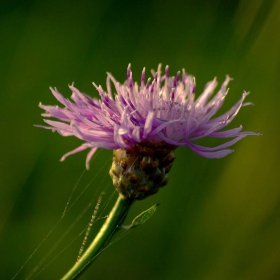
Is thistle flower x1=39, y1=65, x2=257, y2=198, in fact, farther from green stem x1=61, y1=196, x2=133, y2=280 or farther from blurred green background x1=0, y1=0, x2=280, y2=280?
blurred green background x1=0, y1=0, x2=280, y2=280

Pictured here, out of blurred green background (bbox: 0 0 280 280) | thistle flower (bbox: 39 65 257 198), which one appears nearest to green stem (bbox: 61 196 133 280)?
thistle flower (bbox: 39 65 257 198)

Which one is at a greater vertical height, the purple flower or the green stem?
the purple flower

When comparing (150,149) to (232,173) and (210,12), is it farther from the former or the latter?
(210,12)

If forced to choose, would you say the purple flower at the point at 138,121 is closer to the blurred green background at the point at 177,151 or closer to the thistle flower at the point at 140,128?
the thistle flower at the point at 140,128

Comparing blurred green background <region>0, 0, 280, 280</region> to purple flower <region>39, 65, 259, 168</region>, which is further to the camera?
blurred green background <region>0, 0, 280, 280</region>

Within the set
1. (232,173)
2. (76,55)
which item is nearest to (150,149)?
(232,173)

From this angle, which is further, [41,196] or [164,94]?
[41,196]

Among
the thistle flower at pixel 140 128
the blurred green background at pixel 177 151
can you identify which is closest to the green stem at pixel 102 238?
the thistle flower at pixel 140 128
